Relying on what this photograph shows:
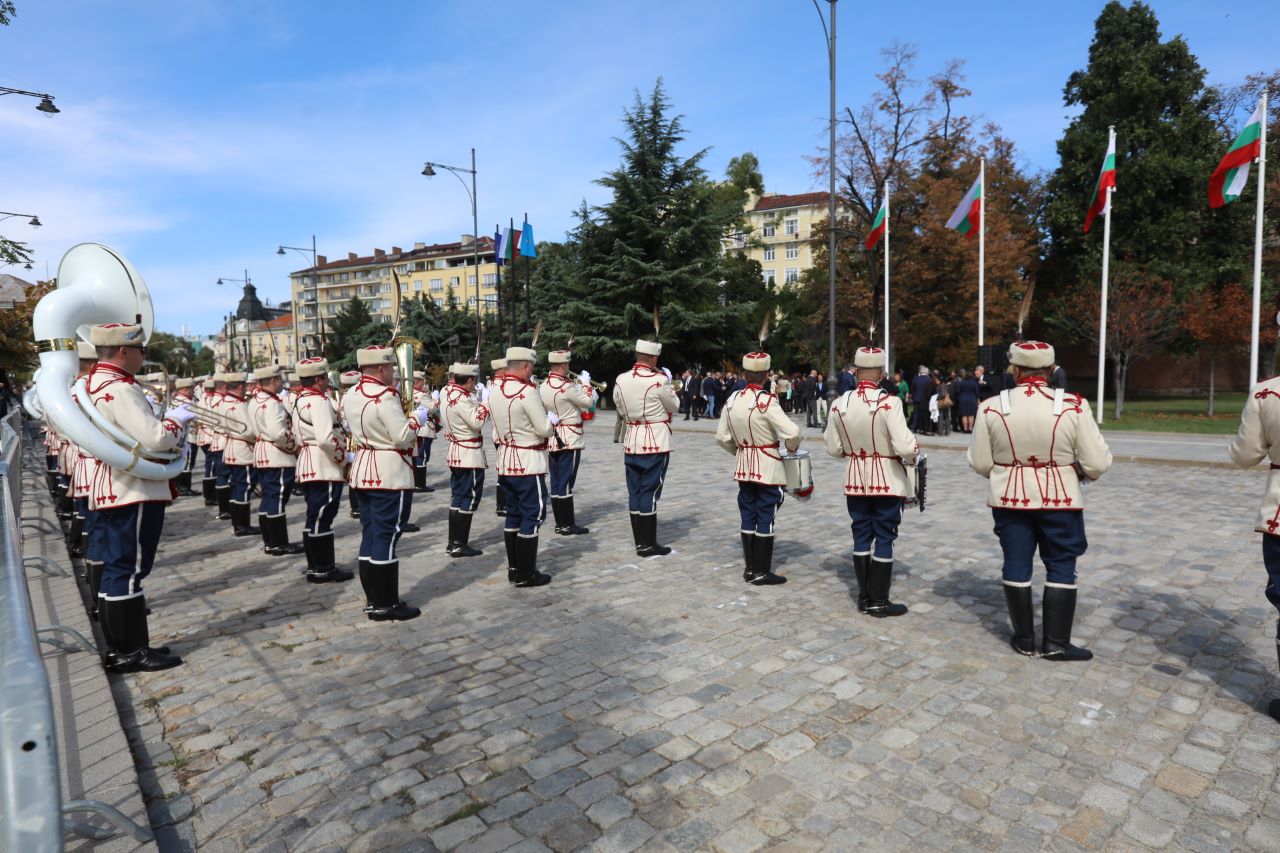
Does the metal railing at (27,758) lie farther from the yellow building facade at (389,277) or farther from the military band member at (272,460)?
the yellow building facade at (389,277)

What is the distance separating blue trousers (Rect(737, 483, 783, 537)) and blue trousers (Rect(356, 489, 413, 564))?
3.01 m

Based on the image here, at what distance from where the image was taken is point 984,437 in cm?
535

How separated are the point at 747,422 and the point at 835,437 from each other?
0.94 metres

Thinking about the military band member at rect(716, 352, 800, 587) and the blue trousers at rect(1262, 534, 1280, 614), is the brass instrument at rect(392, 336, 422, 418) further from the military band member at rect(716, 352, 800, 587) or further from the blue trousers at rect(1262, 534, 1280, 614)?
the blue trousers at rect(1262, 534, 1280, 614)

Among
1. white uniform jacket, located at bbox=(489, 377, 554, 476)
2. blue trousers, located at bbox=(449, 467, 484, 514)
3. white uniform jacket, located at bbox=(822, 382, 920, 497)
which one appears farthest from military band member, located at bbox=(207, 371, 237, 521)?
white uniform jacket, located at bbox=(822, 382, 920, 497)

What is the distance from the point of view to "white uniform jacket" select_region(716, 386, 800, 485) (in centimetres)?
693

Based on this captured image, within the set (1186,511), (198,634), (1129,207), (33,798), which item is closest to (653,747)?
(33,798)

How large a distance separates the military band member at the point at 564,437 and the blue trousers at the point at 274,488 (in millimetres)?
3063

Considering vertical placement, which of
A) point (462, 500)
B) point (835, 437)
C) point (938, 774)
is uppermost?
point (835, 437)

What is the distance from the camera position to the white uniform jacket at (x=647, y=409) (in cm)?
840

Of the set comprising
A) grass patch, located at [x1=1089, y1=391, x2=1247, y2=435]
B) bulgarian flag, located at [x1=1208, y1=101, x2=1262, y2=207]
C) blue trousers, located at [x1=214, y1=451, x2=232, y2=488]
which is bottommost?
grass patch, located at [x1=1089, y1=391, x2=1247, y2=435]

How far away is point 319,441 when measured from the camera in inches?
296

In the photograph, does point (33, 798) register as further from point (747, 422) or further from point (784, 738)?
point (747, 422)

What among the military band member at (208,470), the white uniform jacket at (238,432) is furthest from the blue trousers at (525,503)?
the military band member at (208,470)
